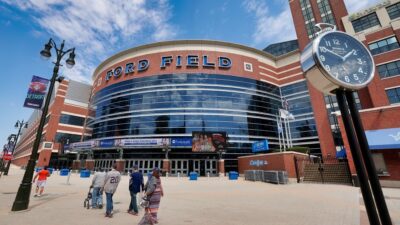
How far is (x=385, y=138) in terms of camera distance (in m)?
16.7

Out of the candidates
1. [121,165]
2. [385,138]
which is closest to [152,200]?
[385,138]

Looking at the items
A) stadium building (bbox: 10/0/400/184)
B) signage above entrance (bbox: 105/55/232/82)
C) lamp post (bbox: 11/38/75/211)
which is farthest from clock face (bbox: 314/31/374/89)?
signage above entrance (bbox: 105/55/232/82)

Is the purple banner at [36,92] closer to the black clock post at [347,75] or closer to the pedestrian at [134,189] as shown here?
the pedestrian at [134,189]

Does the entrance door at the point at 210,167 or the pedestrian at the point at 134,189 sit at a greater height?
the entrance door at the point at 210,167

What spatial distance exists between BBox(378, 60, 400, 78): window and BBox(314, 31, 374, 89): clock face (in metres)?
34.2

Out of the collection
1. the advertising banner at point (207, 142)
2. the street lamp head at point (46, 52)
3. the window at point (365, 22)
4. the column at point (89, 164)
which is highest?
the window at point (365, 22)

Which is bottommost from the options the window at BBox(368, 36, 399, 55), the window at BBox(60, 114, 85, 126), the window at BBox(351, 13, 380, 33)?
the window at BBox(60, 114, 85, 126)

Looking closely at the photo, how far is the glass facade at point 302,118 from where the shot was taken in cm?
4488

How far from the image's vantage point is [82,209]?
8.45 m

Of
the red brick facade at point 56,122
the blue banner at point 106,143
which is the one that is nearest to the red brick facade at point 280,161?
the blue banner at point 106,143

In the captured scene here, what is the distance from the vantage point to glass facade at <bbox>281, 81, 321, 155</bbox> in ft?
147

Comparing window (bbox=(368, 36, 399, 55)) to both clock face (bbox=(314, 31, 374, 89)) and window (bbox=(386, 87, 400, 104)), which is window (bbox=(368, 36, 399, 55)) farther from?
clock face (bbox=(314, 31, 374, 89))

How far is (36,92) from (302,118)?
48926 millimetres

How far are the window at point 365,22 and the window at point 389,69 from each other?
8070 millimetres
